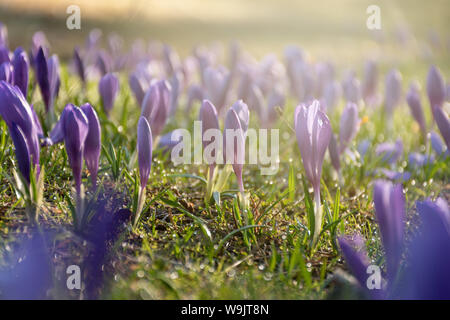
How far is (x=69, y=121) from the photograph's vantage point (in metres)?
1.19

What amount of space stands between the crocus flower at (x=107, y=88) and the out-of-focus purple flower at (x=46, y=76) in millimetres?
189

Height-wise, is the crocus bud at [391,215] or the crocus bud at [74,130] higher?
the crocus bud at [74,130]

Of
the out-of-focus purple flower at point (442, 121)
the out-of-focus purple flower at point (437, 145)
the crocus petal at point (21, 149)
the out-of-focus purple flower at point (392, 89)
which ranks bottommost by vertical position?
the crocus petal at point (21, 149)

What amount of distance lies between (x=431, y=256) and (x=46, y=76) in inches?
56.0

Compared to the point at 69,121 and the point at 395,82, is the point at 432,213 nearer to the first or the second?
the point at 69,121

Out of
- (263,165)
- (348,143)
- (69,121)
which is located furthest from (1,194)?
(348,143)

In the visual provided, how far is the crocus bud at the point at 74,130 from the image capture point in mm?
1187

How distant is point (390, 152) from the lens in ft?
7.23

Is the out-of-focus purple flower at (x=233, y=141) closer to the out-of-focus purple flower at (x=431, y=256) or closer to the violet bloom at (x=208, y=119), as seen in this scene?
the violet bloom at (x=208, y=119)

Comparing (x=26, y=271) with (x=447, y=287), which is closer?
(x=447, y=287)

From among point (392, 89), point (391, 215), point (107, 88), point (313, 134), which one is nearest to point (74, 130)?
point (313, 134)

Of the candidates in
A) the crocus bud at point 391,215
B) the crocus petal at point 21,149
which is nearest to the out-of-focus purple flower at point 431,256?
the crocus bud at point 391,215

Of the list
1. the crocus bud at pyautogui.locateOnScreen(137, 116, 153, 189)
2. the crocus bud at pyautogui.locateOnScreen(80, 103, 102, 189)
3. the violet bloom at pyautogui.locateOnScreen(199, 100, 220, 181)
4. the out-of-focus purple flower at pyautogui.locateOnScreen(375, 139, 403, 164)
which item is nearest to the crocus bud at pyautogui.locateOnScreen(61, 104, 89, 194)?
the crocus bud at pyautogui.locateOnScreen(80, 103, 102, 189)
